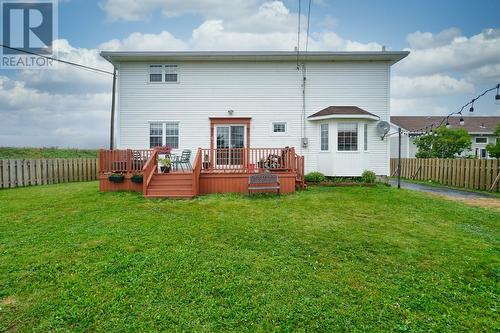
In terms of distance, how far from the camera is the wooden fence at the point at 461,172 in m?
11.9

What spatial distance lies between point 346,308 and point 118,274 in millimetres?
3027

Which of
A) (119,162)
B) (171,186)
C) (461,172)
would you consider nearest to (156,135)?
(119,162)

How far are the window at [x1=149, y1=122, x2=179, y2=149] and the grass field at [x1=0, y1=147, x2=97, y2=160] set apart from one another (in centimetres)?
1365

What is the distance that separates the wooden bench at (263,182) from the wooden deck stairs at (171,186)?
2.08 meters

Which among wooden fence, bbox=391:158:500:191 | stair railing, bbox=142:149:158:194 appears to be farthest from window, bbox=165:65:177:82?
wooden fence, bbox=391:158:500:191

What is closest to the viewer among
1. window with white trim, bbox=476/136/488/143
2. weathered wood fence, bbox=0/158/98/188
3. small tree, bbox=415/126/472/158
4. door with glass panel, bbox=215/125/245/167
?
weathered wood fence, bbox=0/158/98/188

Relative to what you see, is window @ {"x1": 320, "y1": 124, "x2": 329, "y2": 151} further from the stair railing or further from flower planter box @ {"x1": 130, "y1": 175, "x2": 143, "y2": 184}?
flower planter box @ {"x1": 130, "y1": 175, "x2": 143, "y2": 184}

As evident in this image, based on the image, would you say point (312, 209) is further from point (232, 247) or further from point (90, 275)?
point (90, 275)

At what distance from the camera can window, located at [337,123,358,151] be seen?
40.2 feet

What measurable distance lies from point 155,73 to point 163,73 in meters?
0.39

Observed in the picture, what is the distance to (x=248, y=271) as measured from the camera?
3832 mm

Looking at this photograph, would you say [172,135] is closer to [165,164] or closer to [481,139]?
[165,164]

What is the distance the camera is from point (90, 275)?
12.2 feet

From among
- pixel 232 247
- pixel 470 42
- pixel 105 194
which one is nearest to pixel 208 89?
pixel 105 194
